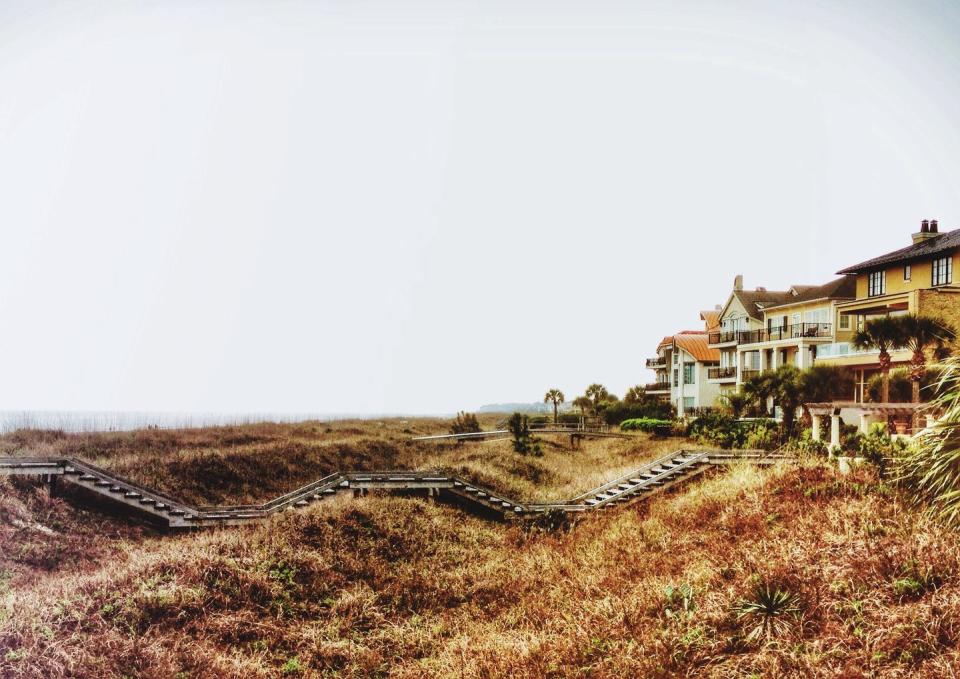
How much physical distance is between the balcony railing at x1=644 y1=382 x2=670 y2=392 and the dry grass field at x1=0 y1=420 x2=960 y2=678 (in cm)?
3983

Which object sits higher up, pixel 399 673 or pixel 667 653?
pixel 667 653

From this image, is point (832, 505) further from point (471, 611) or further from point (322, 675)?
point (322, 675)

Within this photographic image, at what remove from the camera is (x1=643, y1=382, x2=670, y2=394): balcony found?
68.4 metres

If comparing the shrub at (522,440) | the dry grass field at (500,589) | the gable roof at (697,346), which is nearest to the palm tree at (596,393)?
the gable roof at (697,346)

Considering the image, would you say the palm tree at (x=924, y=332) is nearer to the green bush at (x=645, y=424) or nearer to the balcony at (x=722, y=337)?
the green bush at (x=645, y=424)

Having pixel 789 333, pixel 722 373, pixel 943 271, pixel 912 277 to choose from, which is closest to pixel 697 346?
pixel 722 373

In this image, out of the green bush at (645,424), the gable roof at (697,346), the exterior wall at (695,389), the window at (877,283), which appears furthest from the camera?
the gable roof at (697,346)

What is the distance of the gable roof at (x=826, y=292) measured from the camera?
48.0 metres

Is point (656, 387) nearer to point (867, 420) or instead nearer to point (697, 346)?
point (697, 346)

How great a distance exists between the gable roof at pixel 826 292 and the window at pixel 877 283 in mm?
3741

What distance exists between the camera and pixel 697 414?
59344 mm

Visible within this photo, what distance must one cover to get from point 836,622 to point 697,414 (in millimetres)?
47537

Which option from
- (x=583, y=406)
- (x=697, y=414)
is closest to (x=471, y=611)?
(x=697, y=414)

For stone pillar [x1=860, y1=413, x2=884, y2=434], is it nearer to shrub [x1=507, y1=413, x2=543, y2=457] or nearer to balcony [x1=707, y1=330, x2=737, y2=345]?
shrub [x1=507, y1=413, x2=543, y2=457]
